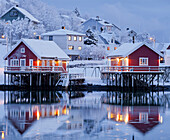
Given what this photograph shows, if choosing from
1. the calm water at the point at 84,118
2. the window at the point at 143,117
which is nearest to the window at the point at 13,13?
the calm water at the point at 84,118

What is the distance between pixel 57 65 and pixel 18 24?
31.4 metres

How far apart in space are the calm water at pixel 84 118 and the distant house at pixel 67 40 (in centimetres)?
3688

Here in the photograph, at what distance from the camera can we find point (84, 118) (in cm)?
2992

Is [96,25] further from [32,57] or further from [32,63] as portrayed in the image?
[32,63]

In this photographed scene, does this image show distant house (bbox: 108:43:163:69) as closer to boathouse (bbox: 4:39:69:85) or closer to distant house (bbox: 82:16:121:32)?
boathouse (bbox: 4:39:69:85)

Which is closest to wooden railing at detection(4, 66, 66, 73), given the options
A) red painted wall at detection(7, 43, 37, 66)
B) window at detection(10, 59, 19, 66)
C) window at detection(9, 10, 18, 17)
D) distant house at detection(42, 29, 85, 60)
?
red painted wall at detection(7, 43, 37, 66)

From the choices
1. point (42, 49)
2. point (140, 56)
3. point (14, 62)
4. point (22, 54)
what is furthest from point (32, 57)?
point (140, 56)

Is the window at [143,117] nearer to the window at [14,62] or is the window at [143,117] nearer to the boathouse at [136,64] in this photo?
the boathouse at [136,64]

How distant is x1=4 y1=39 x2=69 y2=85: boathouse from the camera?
5353 centimetres

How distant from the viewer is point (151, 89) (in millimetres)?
53812

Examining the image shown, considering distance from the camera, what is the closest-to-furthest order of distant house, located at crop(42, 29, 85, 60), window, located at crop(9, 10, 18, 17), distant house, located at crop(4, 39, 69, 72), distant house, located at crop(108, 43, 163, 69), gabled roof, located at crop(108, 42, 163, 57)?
gabled roof, located at crop(108, 42, 163, 57) → distant house, located at crop(108, 43, 163, 69) → distant house, located at crop(4, 39, 69, 72) → distant house, located at crop(42, 29, 85, 60) → window, located at crop(9, 10, 18, 17)

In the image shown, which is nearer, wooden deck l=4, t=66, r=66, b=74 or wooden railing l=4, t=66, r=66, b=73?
wooden deck l=4, t=66, r=66, b=74

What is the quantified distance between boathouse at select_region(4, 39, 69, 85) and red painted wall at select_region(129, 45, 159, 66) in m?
9.72

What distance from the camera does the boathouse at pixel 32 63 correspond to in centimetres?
5353
